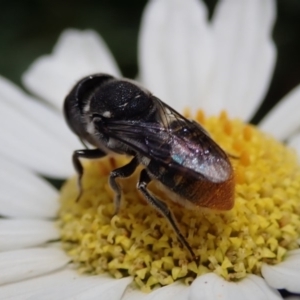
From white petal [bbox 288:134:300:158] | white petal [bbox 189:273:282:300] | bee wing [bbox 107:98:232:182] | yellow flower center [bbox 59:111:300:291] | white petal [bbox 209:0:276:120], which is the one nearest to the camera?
bee wing [bbox 107:98:232:182]

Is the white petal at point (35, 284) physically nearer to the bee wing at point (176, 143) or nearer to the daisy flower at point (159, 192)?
the daisy flower at point (159, 192)

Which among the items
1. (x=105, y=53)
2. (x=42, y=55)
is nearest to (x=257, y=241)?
(x=105, y=53)

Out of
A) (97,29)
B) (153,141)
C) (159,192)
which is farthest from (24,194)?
(97,29)

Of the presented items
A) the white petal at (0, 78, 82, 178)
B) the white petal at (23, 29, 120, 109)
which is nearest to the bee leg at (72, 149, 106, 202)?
the white petal at (0, 78, 82, 178)

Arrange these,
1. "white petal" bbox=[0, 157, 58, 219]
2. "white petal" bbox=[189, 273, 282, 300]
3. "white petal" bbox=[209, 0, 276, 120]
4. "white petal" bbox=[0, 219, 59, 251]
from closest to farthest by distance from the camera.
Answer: "white petal" bbox=[189, 273, 282, 300] → "white petal" bbox=[0, 219, 59, 251] → "white petal" bbox=[0, 157, 58, 219] → "white petal" bbox=[209, 0, 276, 120]

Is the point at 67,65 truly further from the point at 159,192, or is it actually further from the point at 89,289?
the point at 89,289

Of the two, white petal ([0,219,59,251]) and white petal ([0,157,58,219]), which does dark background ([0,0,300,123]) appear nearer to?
white petal ([0,157,58,219])
